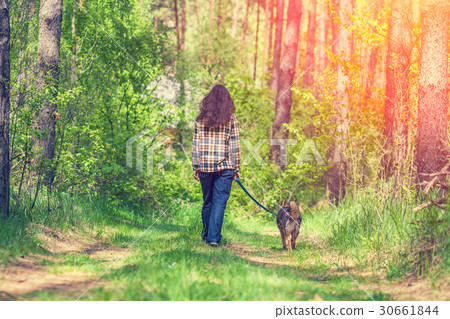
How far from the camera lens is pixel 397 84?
27.1 ft

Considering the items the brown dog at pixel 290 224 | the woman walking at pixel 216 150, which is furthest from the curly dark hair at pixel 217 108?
the brown dog at pixel 290 224

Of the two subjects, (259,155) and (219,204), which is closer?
(219,204)

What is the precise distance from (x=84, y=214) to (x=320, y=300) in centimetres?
475

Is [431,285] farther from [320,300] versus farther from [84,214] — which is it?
[84,214]

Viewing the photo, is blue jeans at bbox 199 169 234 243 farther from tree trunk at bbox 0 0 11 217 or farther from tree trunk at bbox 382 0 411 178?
tree trunk at bbox 382 0 411 178

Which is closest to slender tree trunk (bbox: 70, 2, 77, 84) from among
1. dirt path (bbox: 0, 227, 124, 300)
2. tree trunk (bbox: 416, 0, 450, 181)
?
dirt path (bbox: 0, 227, 124, 300)

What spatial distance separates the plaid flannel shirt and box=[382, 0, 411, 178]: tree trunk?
2604 millimetres

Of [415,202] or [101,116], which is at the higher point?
[101,116]

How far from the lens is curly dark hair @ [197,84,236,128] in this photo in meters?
6.24

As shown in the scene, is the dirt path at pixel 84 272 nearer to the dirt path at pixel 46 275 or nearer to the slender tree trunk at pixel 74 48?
the dirt path at pixel 46 275

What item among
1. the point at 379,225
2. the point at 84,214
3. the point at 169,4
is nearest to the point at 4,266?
the point at 84,214

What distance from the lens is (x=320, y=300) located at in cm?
389

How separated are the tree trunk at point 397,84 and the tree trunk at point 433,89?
2.12ft

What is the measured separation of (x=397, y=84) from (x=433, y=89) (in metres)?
1.74
